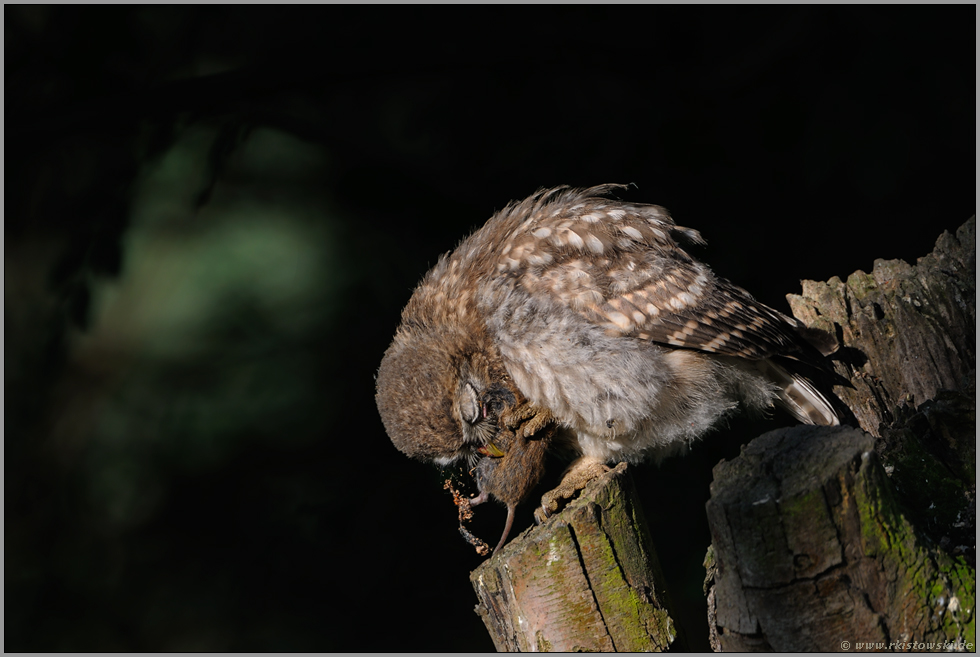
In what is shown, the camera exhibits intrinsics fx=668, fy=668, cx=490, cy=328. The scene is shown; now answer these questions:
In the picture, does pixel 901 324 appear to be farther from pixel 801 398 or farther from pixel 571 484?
pixel 571 484

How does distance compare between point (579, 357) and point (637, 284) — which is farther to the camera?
point (637, 284)

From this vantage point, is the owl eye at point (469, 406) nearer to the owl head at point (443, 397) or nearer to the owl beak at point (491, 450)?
the owl head at point (443, 397)

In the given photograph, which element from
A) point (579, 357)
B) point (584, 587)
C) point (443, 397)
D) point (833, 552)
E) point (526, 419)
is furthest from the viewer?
point (526, 419)

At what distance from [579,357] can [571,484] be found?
66 centimetres

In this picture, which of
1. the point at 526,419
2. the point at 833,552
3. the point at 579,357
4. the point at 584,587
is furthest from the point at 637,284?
the point at 833,552

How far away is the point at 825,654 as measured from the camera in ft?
4.48

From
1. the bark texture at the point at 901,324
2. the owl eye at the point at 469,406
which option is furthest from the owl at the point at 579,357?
the bark texture at the point at 901,324

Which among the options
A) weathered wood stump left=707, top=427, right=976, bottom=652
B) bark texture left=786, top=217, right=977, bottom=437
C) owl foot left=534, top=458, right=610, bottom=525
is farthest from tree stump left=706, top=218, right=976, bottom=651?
owl foot left=534, top=458, right=610, bottom=525

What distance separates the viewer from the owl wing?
2.62 meters

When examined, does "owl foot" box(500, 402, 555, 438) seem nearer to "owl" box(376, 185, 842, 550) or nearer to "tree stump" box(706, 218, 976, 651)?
"owl" box(376, 185, 842, 550)

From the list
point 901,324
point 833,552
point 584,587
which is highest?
point 901,324

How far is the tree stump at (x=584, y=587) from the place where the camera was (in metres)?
1.81

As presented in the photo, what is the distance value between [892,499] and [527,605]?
967 mm

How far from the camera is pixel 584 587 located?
→ 1.81 m
